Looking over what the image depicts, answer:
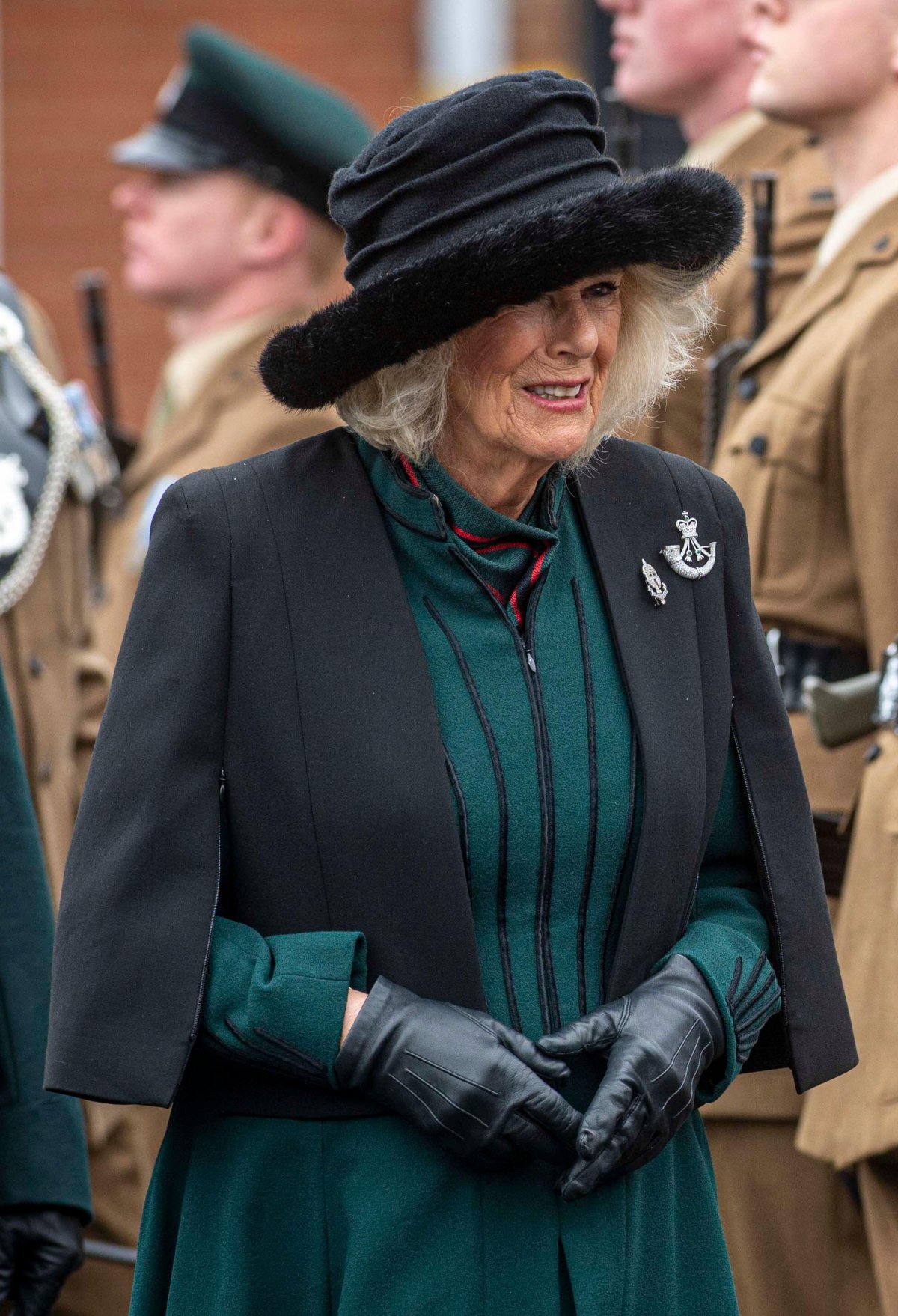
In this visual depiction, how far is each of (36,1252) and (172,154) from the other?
395 cm

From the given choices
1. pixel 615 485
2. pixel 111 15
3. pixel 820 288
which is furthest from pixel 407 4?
pixel 615 485

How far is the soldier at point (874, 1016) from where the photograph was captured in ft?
10.9

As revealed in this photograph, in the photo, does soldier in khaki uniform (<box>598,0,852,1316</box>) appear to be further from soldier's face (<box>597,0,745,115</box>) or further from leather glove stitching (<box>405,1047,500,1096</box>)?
leather glove stitching (<box>405,1047,500,1096</box>)

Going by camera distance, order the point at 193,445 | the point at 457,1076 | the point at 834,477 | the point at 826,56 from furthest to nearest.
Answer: the point at 193,445
the point at 826,56
the point at 834,477
the point at 457,1076

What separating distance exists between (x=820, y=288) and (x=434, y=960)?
2155 mm

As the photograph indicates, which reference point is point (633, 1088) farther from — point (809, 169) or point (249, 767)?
point (809, 169)

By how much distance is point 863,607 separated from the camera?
144 inches

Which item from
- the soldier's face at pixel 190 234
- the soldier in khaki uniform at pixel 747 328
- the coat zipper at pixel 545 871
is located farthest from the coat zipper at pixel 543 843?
the soldier's face at pixel 190 234

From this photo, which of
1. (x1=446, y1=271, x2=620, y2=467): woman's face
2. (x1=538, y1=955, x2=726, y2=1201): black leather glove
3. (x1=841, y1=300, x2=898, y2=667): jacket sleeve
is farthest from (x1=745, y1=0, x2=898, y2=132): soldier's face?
(x1=538, y1=955, x2=726, y2=1201): black leather glove

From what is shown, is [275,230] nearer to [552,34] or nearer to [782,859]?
[782,859]

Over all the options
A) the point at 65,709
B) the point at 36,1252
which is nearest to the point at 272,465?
the point at 36,1252

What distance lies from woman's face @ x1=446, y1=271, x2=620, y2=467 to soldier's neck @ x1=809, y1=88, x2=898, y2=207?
181 cm

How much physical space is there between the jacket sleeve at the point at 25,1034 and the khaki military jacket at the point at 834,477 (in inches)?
63.4

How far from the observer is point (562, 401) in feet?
7.70
